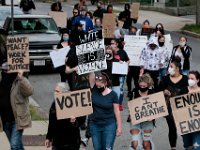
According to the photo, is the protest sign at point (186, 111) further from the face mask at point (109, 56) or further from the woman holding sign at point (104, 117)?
the face mask at point (109, 56)

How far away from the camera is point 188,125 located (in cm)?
977

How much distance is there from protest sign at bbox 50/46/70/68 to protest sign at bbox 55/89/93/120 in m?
3.98

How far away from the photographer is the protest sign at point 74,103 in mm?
9009

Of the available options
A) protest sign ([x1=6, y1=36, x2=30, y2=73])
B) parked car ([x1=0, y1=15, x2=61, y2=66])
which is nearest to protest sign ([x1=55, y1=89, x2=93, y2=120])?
protest sign ([x1=6, y1=36, x2=30, y2=73])

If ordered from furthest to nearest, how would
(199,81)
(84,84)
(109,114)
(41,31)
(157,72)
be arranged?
1. (41,31)
2. (157,72)
3. (84,84)
4. (199,81)
5. (109,114)

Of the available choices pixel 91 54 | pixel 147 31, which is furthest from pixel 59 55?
pixel 147 31

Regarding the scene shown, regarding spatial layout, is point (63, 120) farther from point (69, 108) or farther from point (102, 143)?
point (102, 143)

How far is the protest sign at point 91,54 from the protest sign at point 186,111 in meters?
2.04

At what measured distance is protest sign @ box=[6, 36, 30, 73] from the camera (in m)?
9.89

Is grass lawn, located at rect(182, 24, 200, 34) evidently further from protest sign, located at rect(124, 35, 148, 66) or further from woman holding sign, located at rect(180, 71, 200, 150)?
woman holding sign, located at rect(180, 71, 200, 150)

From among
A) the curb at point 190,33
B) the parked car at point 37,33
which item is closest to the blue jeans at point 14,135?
the parked car at point 37,33

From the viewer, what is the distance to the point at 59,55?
13.4 meters

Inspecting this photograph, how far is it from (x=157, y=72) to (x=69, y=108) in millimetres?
5562

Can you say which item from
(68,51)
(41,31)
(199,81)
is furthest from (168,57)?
(41,31)
